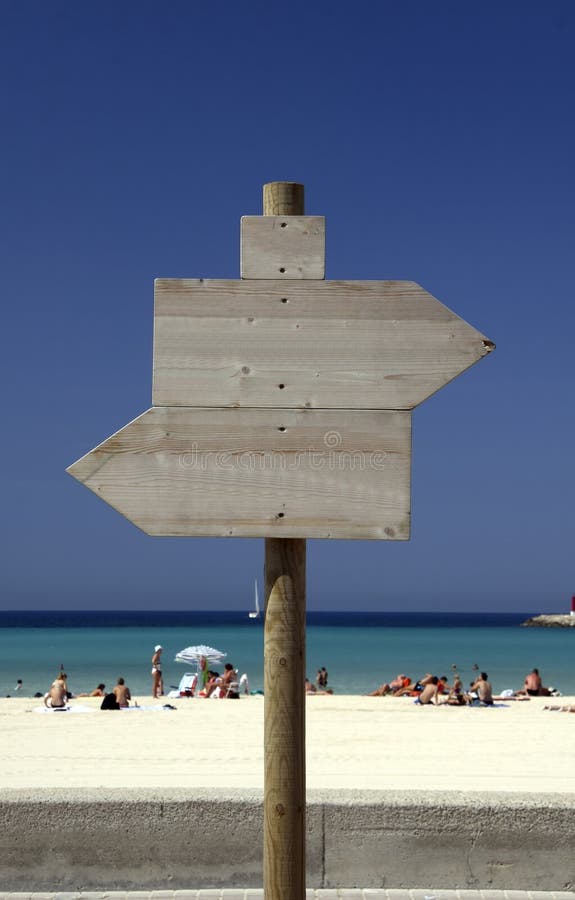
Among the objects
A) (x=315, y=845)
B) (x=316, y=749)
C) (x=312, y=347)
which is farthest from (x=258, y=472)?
(x=316, y=749)

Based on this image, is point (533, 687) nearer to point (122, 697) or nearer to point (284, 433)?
point (122, 697)

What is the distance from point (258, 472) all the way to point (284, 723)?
741 mm

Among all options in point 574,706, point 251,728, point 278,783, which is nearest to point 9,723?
point 251,728

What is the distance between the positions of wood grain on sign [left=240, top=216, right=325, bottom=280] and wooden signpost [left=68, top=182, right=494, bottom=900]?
35mm

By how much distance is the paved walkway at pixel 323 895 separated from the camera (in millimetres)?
4324

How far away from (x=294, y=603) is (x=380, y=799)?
192 centimetres

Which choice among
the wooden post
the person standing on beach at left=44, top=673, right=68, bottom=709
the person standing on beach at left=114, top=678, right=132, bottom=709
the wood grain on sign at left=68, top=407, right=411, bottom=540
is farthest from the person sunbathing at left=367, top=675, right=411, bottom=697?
the wood grain on sign at left=68, top=407, right=411, bottom=540

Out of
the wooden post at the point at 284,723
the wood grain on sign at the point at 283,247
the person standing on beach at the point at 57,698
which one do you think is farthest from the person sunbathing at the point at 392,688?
the wood grain on sign at the point at 283,247

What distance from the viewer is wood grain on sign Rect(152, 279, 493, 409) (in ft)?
9.71

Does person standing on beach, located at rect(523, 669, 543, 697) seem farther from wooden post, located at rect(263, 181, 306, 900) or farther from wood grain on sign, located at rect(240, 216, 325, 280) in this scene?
wood grain on sign, located at rect(240, 216, 325, 280)

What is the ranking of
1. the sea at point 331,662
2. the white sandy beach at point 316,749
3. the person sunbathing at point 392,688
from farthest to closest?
the sea at point 331,662, the person sunbathing at point 392,688, the white sandy beach at point 316,749

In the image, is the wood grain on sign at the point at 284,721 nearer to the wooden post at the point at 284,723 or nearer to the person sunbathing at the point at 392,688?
the wooden post at the point at 284,723

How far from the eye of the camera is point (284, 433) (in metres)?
2.96

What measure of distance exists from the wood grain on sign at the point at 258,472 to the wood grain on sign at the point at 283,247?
0.43 m
